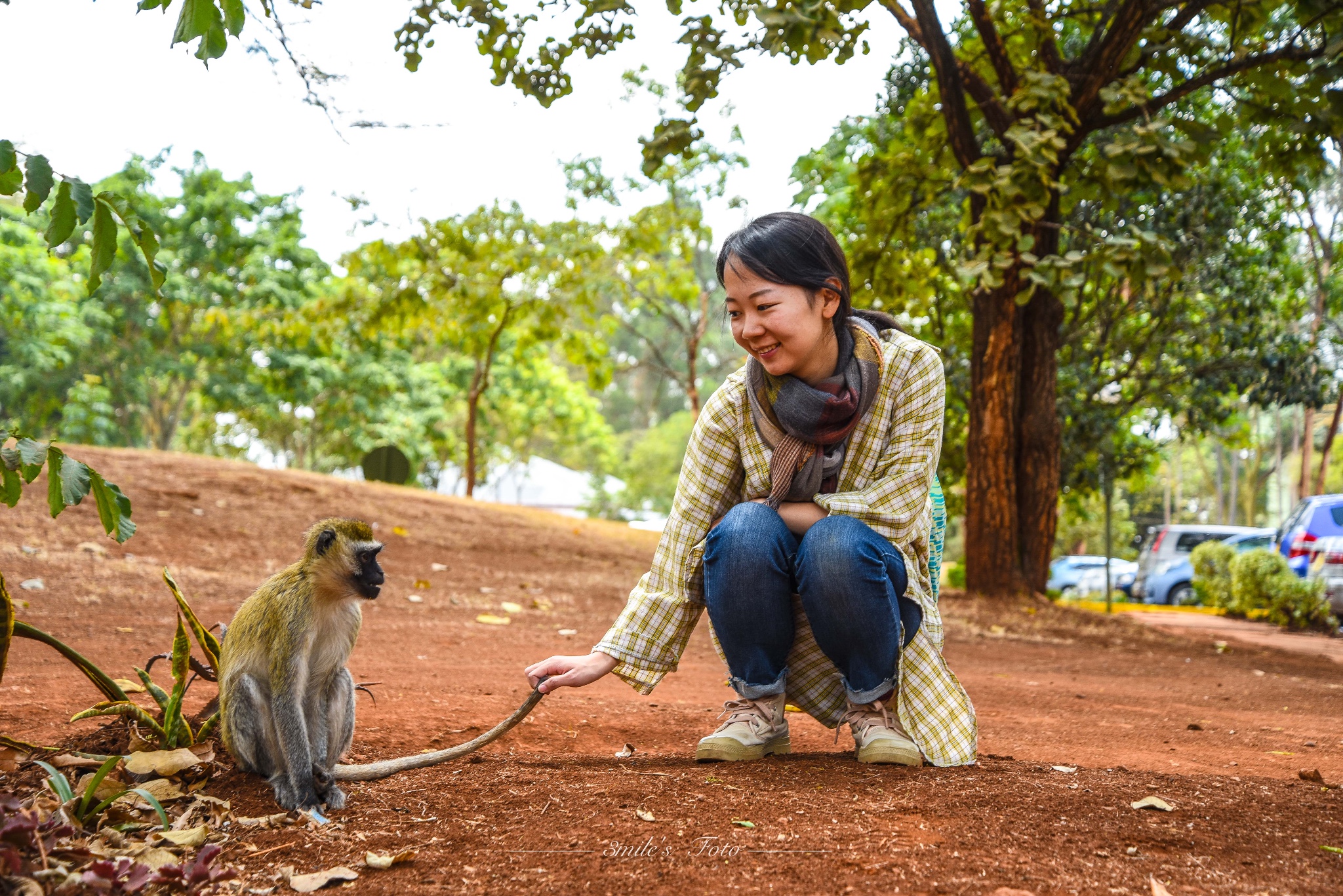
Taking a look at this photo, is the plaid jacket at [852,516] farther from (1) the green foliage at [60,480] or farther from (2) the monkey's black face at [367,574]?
(1) the green foliage at [60,480]

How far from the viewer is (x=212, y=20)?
79.0 inches

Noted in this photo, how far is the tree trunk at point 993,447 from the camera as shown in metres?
8.96

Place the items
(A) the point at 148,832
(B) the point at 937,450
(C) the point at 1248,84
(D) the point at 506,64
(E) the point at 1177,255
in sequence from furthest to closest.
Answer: (E) the point at 1177,255, (C) the point at 1248,84, (D) the point at 506,64, (B) the point at 937,450, (A) the point at 148,832

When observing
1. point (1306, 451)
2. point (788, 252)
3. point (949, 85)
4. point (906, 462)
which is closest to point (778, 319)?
point (788, 252)

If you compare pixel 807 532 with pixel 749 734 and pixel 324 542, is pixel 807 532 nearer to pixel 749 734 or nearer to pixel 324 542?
pixel 749 734

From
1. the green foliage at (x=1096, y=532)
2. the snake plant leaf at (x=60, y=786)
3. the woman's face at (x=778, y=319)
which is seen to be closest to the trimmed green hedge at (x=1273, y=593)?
the woman's face at (x=778, y=319)

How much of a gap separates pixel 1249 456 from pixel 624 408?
30519mm

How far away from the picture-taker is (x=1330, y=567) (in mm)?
12789

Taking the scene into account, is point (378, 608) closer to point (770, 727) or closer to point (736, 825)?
point (770, 727)

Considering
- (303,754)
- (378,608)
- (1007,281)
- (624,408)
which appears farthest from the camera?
(624,408)

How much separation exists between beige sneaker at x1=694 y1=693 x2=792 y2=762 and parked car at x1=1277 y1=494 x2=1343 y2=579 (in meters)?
12.7

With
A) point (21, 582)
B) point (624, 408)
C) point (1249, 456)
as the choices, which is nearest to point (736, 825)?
point (21, 582)

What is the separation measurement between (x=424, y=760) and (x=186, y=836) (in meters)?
0.73

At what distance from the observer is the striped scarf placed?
9.41 feet
